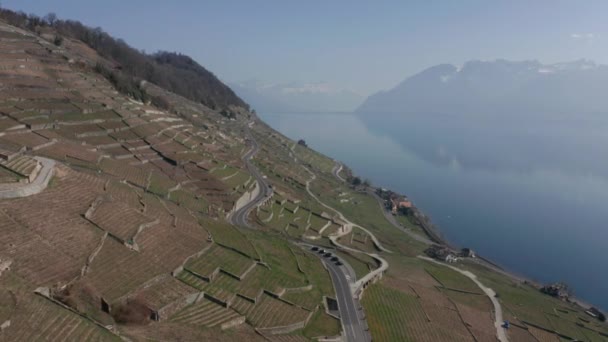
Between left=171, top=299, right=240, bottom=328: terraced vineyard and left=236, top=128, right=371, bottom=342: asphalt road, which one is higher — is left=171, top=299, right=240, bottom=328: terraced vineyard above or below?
above

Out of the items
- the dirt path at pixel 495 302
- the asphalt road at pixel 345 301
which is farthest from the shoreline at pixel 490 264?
the asphalt road at pixel 345 301

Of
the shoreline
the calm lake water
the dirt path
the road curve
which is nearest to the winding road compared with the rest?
the dirt path

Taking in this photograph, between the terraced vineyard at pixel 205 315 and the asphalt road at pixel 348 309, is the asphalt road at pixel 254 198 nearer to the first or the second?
the asphalt road at pixel 348 309

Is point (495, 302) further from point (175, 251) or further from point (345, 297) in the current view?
point (175, 251)

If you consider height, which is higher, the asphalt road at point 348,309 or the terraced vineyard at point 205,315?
the terraced vineyard at point 205,315

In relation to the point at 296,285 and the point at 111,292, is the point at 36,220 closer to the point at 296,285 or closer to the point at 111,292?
the point at 111,292

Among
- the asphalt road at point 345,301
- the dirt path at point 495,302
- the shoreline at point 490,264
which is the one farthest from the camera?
the shoreline at point 490,264

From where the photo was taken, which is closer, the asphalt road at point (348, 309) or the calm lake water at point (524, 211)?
the asphalt road at point (348, 309)

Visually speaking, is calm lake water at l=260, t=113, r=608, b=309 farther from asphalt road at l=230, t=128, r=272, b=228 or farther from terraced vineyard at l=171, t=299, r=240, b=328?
terraced vineyard at l=171, t=299, r=240, b=328

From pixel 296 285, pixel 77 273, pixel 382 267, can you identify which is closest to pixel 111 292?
pixel 77 273
